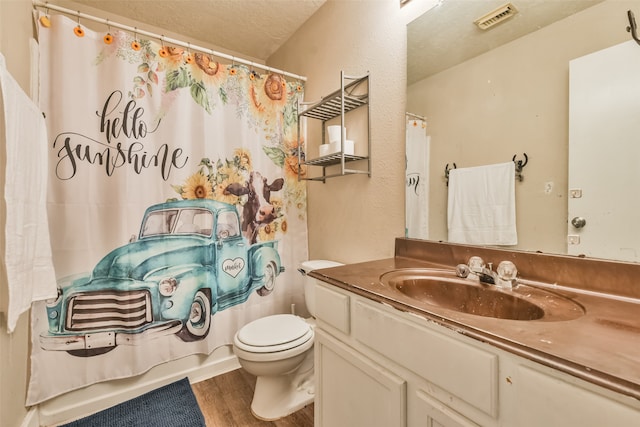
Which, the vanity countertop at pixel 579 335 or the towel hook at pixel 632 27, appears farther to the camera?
the towel hook at pixel 632 27

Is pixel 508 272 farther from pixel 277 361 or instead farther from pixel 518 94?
pixel 277 361

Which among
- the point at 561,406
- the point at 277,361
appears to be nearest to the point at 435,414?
the point at 561,406

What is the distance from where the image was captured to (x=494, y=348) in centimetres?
55

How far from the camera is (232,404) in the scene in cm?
152

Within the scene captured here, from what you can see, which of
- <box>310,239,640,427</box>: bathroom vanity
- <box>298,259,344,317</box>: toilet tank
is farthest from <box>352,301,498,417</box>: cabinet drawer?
<box>298,259,344,317</box>: toilet tank

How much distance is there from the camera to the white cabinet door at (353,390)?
29.8 inches

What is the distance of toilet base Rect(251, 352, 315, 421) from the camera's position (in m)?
1.43

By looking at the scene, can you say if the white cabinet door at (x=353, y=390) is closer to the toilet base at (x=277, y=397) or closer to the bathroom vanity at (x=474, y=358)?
the bathroom vanity at (x=474, y=358)

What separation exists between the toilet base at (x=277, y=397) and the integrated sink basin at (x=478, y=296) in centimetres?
95

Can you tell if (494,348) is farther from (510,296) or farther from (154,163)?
(154,163)

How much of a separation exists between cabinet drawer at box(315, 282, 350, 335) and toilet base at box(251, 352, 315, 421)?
0.69m

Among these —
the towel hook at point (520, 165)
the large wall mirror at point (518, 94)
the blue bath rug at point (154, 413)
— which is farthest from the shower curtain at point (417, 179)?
the blue bath rug at point (154, 413)

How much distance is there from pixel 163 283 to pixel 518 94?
1.91 m

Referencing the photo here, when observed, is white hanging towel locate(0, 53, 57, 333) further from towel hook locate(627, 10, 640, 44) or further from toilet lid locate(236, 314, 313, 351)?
towel hook locate(627, 10, 640, 44)
